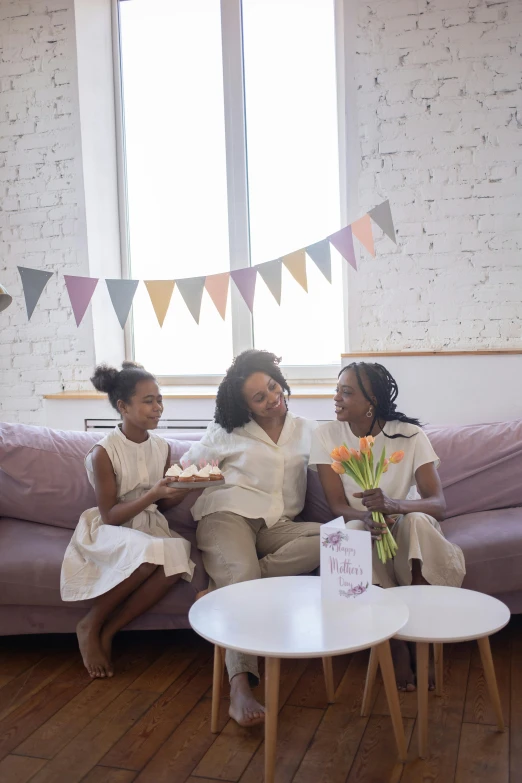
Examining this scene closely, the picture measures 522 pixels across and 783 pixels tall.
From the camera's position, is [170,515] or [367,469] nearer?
[367,469]

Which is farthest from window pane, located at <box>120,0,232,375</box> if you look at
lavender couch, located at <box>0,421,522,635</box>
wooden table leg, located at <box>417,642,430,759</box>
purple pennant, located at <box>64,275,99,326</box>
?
wooden table leg, located at <box>417,642,430,759</box>

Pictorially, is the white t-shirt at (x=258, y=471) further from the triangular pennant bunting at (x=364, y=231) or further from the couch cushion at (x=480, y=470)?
the triangular pennant bunting at (x=364, y=231)

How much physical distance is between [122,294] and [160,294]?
177mm

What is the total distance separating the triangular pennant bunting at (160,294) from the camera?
11.8ft

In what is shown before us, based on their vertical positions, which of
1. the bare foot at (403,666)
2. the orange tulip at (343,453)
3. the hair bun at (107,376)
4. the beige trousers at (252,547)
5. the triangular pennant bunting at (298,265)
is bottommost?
the bare foot at (403,666)

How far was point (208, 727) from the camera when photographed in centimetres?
198

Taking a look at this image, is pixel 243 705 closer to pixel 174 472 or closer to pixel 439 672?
pixel 439 672

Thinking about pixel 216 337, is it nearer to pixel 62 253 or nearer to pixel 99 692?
pixel 62 253

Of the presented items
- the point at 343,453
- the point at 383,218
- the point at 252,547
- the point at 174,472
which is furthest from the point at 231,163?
the point at 343,453

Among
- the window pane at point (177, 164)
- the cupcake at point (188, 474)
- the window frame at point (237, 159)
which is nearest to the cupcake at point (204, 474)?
the cupcake at point (188, 474)

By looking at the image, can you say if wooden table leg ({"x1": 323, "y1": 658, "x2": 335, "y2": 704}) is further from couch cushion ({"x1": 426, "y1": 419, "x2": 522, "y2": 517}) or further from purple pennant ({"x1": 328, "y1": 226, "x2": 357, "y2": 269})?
purple pennant ({"x1": 328, "y1": 226, "x2": 357, "y2": 269})

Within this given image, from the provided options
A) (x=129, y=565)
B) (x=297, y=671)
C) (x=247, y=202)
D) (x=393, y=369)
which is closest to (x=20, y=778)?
(x=129, y=565)

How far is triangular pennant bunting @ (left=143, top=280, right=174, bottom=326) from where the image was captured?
360cm

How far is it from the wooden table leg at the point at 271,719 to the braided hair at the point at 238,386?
1122 millimetres
